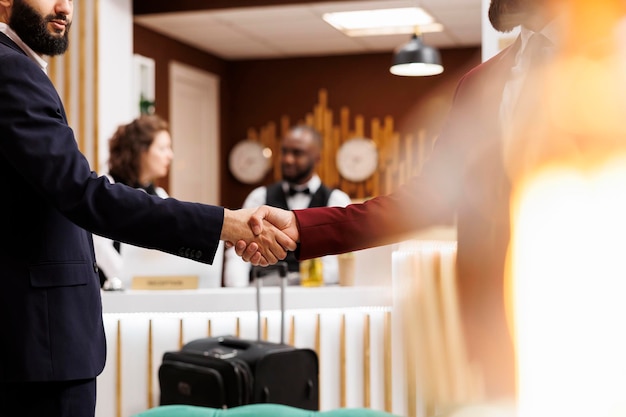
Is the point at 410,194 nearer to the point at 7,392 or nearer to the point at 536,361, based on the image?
the point at 7,392

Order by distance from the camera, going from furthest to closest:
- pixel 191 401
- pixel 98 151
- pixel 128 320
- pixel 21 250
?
pixel 98 151 < pixel 128 320 < pixel 191 401 < pixel 21 250

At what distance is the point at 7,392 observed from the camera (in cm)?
156

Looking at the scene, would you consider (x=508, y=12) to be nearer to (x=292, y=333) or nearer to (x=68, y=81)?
(x=292, y=333)

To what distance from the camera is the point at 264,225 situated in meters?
1.96

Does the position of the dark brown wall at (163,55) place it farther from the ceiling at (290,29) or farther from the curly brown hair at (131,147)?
the curly brown hair at (131,147)

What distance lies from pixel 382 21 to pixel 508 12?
581cm

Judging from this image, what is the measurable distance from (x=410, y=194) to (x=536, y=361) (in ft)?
3.54

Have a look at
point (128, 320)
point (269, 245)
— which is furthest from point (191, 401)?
point (269, 245)

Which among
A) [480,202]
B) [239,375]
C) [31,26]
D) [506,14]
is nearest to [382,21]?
[239,375]

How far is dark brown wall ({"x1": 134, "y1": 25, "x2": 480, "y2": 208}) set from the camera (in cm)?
823

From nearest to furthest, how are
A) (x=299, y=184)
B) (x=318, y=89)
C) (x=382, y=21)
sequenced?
(x=299, y=184), (x=382, y=21), (x=318, y=89)

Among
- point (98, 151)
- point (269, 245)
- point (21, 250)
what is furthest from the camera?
point (98, 151)

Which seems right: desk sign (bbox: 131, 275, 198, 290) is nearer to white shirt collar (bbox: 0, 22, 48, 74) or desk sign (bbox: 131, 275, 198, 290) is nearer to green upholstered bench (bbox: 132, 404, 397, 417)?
green upholstered bench (bbox: 132, 404, 397, 417)

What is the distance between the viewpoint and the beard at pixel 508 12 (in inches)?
50.0
